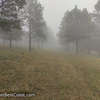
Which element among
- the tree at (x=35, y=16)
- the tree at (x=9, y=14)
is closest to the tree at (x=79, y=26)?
the tree at (x=35, y=16)

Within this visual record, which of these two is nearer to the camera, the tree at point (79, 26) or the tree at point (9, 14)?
the tree at point (9, 14)

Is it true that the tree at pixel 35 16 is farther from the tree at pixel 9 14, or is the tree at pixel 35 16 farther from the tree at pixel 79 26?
the tree at pixel 9 14

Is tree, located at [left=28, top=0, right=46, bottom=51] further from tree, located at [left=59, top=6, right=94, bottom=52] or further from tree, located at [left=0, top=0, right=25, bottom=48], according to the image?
tree, located at [left=0, top=0, right=25, bottom=48]

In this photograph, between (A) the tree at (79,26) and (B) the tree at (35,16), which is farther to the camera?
(A) the tree at (79,26)

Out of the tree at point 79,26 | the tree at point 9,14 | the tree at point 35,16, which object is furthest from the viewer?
the tree at point 79,26

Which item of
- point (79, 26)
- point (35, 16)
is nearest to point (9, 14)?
point (35, 16)

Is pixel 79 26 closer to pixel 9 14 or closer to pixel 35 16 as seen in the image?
pixel 35 16

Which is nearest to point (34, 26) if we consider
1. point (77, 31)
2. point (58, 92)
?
point (77, 31)

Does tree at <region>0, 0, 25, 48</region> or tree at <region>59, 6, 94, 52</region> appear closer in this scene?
tree at <region>0, 0, 25, 48</region>

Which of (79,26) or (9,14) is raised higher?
(79,26)

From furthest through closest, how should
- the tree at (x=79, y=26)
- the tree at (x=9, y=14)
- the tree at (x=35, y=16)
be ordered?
the tree at (x=79, y=26)
the tree at (x=35, y=16)
the tree at (x=9, y=14)

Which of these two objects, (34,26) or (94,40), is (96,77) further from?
(94,40)

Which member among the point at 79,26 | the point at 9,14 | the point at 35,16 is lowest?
the point at 9,14

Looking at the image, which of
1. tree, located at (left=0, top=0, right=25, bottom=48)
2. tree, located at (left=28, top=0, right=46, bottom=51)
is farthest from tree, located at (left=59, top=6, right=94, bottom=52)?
tree, located at (left=0, top=0, right=25, bottom=48)
